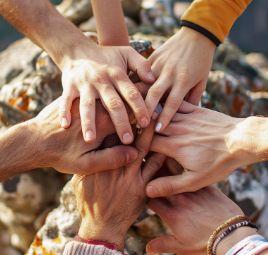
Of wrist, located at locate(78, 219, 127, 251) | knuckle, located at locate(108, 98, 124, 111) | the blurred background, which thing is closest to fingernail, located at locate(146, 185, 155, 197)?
wrist, located at locate(78, 219, 127, 251)

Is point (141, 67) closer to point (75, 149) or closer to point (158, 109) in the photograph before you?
point (158, 109)

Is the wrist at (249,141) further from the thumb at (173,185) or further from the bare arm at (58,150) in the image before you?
the bare arm at (58,150)

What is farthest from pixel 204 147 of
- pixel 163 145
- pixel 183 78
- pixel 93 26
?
pixel 93 26

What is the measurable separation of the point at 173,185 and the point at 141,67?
0.33 metres

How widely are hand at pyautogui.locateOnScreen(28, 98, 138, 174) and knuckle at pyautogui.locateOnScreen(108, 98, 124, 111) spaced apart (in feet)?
0.13

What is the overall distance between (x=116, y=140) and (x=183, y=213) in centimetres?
25

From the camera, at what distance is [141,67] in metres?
1.62

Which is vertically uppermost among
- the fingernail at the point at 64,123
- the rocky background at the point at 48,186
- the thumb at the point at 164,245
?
the fingernail at the point at 64,123

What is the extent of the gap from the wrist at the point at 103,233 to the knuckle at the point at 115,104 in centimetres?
29

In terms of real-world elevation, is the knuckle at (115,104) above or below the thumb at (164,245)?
above

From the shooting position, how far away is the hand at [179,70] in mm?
1554

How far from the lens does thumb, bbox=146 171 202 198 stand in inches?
58.4

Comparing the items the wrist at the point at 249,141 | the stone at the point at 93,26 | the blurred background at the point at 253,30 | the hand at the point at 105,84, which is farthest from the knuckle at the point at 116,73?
the blurred background at the point at 253,30

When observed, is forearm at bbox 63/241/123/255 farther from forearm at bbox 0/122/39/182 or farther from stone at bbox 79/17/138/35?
stone at bbox 79/17/138/35
